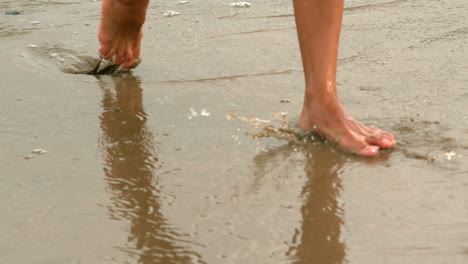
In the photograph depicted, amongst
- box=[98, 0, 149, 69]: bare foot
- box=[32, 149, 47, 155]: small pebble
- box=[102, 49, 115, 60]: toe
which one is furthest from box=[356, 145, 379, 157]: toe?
box=[102, 49, 115, 60]: toe

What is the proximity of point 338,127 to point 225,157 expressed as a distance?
0.41 metres

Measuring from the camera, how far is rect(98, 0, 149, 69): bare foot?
9.97 ft

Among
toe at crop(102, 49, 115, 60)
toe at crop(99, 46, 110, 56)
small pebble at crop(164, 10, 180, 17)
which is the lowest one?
small pebble at crop(164, 10, 180, 17)

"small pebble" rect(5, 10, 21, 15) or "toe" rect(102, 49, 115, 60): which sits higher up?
"toe" rect(102, 49, 115, 60)

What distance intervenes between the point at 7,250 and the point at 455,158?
1288 millimetres

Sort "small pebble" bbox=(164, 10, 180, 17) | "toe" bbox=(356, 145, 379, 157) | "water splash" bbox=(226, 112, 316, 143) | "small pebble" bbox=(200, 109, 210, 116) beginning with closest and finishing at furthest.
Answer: "toe" bbox=(356, 145, 379, 157), "water splash" bbox=(226, 112, 316, 143), "small pebble" bbox=(200, 109, 210, 116), "small pebble" bbox=(164, 10, 180, 17)

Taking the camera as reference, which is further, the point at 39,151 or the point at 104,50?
the point at 104,50

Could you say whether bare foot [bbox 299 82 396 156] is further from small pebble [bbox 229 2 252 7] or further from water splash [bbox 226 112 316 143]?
small pebble [bbox 229 2 252 7]

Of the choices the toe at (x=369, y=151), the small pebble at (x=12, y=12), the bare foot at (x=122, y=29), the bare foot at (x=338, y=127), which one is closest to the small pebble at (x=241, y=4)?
the small pebble at (x=12, y=12)

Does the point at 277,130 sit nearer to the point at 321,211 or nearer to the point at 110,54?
the point at 321,211

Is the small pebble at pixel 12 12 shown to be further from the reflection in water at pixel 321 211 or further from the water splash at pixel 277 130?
the reflection in water at pixel 321 211

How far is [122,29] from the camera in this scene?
3133 millimetres

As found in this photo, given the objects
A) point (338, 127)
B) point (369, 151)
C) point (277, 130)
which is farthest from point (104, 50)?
point (369, 151)

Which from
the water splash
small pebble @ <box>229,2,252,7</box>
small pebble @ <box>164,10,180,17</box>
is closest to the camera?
the water splash
